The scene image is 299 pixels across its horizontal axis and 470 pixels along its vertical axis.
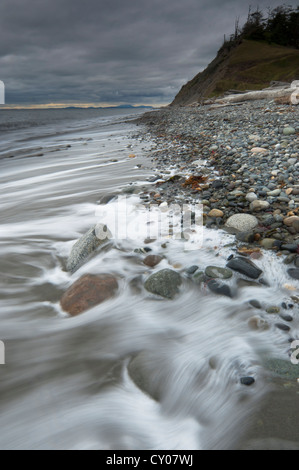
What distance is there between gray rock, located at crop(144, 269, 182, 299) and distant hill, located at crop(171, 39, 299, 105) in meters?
40.8

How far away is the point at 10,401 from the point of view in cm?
170

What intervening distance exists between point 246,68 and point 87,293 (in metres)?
62.3

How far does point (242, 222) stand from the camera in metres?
A: 3.17

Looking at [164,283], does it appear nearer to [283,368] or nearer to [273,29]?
[283,368]

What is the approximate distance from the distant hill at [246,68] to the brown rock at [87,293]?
40982mm

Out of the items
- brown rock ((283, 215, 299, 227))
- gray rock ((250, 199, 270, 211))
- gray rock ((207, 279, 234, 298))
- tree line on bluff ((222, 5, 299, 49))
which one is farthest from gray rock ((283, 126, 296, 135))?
tree line on bluff ((222, 5, 299, 49))

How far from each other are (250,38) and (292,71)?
3309 centimetres

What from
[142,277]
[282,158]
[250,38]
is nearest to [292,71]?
[250,38]

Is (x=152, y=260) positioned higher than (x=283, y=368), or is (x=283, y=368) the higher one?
(x=152, y=260)

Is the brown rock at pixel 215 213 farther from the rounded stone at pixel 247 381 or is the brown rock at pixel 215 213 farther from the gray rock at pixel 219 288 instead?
the rounded stone at pixel 247 381

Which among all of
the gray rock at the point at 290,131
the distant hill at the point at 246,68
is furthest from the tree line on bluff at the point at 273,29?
the gray rock at the point at 290,131

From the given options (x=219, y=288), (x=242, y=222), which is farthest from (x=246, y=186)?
(x=219, y=288)

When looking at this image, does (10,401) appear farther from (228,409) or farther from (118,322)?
(228,409)

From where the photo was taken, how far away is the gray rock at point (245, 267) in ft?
8.12
